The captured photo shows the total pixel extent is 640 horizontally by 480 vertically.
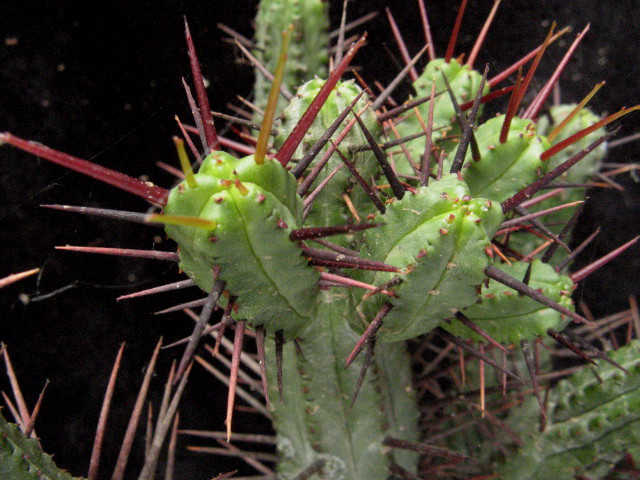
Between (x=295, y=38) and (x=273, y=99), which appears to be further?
(x=295, y=38)

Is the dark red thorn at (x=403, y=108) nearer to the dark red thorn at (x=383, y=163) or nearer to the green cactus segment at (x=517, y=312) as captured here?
the dark red thorn at (x=383, y=163)

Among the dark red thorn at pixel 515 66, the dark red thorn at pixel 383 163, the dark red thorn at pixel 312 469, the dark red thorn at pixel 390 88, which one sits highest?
the dark red thorn at pixel 515 66

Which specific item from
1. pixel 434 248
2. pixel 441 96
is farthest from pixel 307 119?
pixel 441 96

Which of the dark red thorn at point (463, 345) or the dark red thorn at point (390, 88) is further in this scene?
the dark red thorn at point (390, 88)

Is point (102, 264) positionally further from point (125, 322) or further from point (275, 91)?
point (275, 91)

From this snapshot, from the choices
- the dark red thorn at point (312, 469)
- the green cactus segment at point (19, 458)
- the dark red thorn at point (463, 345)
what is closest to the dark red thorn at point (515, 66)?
the dark red thorn at point (463, 345)

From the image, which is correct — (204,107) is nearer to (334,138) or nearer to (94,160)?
(334,138)
